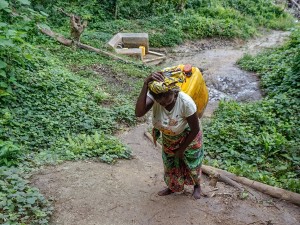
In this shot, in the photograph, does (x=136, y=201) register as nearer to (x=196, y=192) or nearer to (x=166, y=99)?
(x=196, y=192)

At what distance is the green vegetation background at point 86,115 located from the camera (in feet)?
15.9

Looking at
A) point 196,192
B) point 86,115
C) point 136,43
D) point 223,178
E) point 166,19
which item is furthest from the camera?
point 166,19

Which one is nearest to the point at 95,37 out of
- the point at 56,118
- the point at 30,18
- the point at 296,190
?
the point at 30,18

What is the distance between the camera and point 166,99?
343cm

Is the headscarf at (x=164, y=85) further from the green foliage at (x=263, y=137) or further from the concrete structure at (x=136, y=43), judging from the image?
the concrete structure at (x=136, y=43)

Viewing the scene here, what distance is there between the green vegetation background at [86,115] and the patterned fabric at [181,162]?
1.32 meters

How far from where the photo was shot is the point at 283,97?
854 centimetres

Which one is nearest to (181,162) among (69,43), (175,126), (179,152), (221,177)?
(179,152)

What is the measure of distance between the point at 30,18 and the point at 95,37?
3.19 meters

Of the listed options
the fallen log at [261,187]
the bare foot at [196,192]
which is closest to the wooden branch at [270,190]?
the fallen log at [261,187]

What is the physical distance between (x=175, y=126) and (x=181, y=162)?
651 mm

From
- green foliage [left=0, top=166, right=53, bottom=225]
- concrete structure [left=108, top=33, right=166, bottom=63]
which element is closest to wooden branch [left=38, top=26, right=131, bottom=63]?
concrete structure [left=108, top=33, right=166, bottom=63]

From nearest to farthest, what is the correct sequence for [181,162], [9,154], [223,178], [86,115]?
[181,162] < [9,154] < [223,178] < [86,115]

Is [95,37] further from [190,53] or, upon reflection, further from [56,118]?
[56,118]
